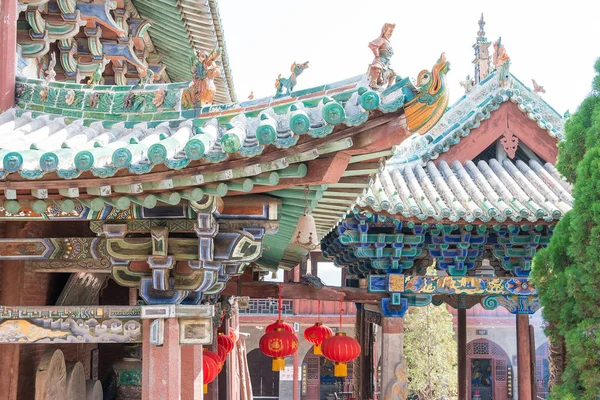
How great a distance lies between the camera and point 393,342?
8.09 metres

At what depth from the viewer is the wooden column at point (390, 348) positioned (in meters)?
7.86

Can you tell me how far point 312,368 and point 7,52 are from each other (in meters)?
19.4

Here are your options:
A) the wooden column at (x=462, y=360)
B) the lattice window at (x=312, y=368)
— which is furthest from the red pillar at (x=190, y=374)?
the lattice window at (x=312, y=368)

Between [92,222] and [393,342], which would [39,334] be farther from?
[393,342]

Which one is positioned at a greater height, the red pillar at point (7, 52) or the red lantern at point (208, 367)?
the red pillar at point (7, 52)

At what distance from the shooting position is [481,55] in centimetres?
1110

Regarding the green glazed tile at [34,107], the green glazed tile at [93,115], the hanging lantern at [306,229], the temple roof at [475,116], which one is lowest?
the hanging lantern at [306,229]

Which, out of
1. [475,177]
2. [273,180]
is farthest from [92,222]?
[475,177]

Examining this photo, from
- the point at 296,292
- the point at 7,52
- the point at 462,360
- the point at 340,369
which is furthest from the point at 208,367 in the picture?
the point at 462,360

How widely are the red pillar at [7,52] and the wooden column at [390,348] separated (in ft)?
16.8

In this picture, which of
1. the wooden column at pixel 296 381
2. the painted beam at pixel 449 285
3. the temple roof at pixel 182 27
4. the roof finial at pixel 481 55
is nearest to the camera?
the temple roof at pixel 182 27

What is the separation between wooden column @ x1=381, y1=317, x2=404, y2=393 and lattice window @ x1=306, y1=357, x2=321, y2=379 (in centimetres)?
1520

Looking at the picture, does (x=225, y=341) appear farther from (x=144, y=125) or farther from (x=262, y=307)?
(x=262, y=307)

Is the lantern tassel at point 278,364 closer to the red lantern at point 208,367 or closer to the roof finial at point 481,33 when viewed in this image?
the red lantern at point 208,367
